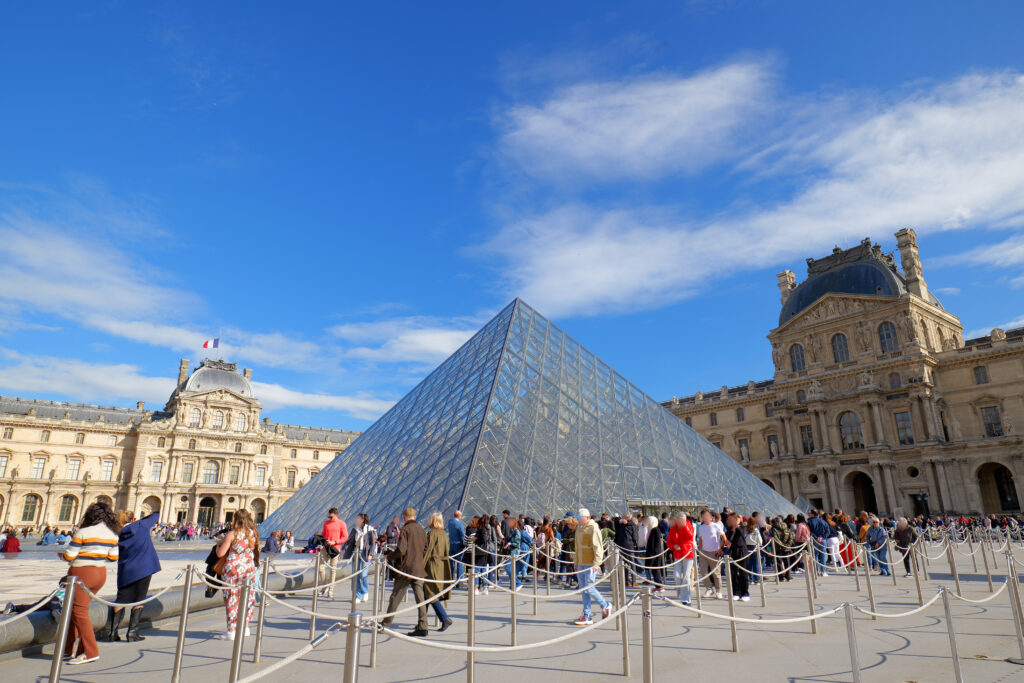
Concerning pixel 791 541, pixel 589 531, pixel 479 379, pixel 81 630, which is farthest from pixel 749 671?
pixel 479 379

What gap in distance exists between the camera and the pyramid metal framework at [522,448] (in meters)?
12.7

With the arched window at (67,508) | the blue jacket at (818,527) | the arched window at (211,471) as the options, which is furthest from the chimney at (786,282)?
the arched window at (67,508)

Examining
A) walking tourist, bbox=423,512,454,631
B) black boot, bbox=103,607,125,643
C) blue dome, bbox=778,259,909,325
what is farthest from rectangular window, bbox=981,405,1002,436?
black boot, bbox=103,607,125,643

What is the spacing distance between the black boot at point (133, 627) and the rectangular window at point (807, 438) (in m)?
39.4

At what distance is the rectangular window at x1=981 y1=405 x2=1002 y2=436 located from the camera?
32.3 meters

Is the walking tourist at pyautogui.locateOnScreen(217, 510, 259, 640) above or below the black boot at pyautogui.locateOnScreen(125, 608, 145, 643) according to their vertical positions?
above

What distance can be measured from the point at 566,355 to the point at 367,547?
11268mm

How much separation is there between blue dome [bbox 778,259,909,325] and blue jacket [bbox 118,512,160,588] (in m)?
40.4

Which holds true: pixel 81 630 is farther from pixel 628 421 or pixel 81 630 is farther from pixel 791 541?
pixel 628 421

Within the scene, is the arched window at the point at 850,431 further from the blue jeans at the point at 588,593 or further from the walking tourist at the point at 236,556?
the walking tourist at the point at 236,556

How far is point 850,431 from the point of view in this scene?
3631cm

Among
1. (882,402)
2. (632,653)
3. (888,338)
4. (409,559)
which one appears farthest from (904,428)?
(409,559)

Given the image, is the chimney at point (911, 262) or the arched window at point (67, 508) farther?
the arched window at point (67, 508)

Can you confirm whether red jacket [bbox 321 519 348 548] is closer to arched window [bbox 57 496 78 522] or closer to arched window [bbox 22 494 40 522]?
arched window [bbox 57 496 78 522]
